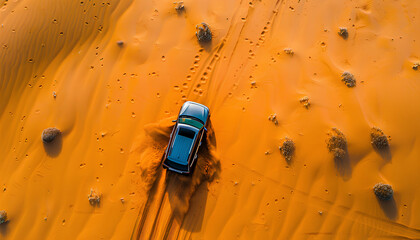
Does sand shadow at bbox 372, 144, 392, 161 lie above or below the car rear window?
above

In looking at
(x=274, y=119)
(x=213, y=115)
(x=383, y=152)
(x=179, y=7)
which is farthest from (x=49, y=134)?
(x=383, y=152)

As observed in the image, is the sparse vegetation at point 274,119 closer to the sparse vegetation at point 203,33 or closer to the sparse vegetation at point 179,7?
the sparse vegetation at point 203,33

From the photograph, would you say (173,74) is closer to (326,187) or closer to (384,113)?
(326,187)

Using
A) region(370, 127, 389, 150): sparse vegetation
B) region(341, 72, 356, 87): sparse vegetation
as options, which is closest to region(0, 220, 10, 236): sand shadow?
region(370, 127, 389, 150): sparse vegetation

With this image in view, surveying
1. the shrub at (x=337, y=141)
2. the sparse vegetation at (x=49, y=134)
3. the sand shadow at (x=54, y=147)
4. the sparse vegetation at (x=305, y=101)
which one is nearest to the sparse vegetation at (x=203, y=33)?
the sparse vegetation at (x=305, y=101)

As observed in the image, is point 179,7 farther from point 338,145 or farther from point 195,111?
point 338,145

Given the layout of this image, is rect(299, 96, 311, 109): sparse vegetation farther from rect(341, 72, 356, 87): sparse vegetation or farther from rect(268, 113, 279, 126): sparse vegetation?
rect(341, 72, 356, 87): sparse vegetation

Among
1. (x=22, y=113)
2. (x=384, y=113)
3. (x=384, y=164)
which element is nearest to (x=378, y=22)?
(x=384, y=113)

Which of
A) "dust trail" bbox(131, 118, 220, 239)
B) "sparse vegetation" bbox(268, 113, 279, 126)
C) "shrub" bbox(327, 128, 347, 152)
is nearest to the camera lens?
"dust trail" bbox(131, 118, 220, 239)
